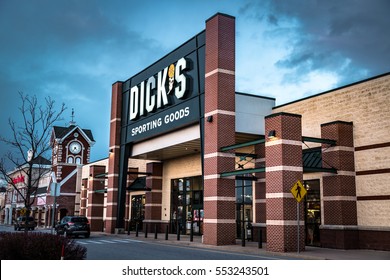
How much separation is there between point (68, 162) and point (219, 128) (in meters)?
48.5

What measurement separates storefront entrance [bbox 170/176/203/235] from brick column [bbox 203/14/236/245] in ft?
28.3

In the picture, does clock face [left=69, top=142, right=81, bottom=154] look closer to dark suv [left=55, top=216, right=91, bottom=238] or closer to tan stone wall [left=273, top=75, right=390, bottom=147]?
dark suv [left=55, top=216, right=91, bottom=238]

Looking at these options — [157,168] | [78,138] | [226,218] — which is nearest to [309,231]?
[226,218]

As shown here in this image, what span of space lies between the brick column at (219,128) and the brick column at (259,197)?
3.01m

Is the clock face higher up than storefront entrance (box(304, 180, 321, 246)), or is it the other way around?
the clock face

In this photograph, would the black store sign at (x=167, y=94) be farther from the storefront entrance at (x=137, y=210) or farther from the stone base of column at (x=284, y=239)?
the stone base of column at (x=284, y=239)

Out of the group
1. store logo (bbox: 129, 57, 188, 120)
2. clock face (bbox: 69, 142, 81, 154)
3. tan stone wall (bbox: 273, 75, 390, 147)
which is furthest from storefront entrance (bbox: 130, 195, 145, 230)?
clock face (bbox: 69, 142, 81, 154)

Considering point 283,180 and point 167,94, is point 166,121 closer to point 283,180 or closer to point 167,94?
point 167,94

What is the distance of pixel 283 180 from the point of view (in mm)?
20750

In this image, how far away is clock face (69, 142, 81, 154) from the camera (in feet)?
229

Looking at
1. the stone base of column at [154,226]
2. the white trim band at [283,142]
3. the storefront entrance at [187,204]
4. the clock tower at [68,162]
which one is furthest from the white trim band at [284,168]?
the clock tower at [68,162]

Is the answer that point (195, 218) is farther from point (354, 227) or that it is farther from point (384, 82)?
point (384, 82)

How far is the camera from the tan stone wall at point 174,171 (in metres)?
35.8

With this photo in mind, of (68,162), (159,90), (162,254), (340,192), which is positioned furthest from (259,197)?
(68,162)
